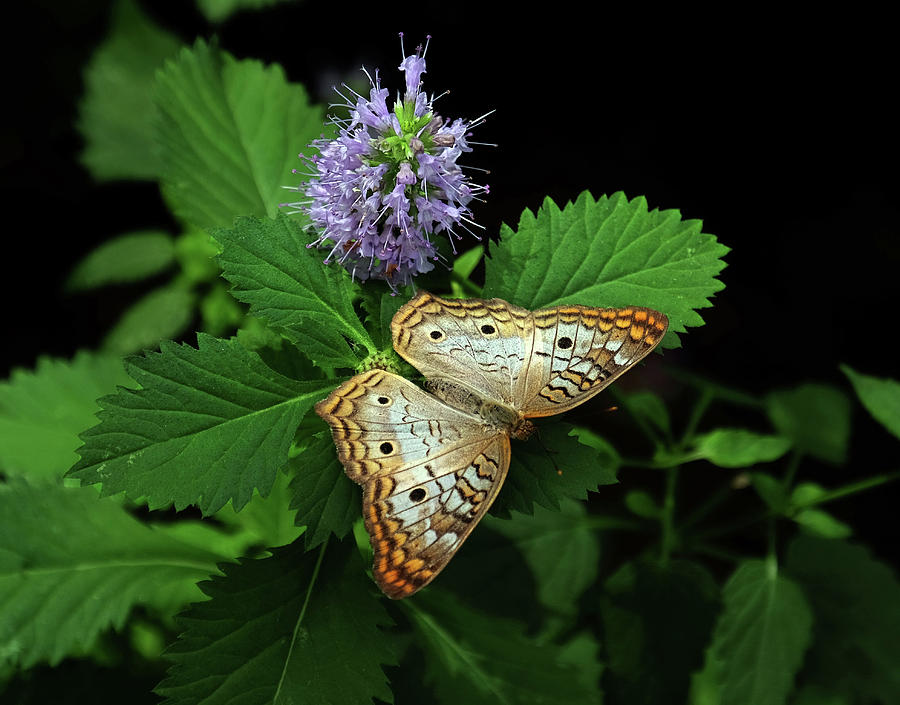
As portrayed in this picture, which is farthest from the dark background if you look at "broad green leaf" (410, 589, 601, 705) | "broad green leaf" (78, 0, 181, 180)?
"broad green leaf" (410, 589, 601, 705)

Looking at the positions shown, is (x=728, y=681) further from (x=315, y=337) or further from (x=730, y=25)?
(x=730, y=25)

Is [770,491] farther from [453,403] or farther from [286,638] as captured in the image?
[286,638]

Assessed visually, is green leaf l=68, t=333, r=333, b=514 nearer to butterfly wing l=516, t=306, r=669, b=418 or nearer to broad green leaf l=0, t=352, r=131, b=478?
butterfly wing l=516, t=306, r=669, b=418

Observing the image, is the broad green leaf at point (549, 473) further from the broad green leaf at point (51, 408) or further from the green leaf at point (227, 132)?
the broad green leaf at point (51, 408)

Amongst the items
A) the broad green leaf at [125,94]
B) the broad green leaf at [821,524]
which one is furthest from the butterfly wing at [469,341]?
the broad green leaf at [125,94]

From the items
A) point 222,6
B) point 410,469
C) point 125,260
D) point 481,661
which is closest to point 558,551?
point 481,661

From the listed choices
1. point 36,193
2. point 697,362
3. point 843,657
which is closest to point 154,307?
point 36,193
